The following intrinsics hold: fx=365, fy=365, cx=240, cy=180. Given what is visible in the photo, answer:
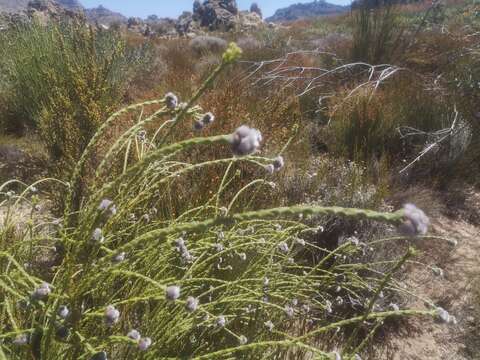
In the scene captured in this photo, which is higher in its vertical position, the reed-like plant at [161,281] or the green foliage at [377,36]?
the green foliage at [377,36]

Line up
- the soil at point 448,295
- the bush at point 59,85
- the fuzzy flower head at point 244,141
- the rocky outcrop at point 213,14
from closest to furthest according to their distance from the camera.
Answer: the fuzzy flower head at point 244,141 → the soil at point 448,295 → the bush at point 59,85 → the rocky outcrop at point 213,14

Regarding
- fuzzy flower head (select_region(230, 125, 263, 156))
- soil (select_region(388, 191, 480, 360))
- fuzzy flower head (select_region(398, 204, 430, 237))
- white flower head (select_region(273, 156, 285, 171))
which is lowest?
soil (select_region(388, 191, 480, 360))

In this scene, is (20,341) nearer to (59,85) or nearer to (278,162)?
(278,162)

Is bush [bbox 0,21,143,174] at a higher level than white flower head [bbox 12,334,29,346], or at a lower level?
higher

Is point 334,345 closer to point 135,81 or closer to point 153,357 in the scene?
point 153,357

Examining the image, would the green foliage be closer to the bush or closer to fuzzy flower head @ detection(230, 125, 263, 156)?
the bush

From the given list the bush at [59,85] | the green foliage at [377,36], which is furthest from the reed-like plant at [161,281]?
the green foliage at [377,36]

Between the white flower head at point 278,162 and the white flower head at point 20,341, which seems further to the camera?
the white flower head at point 278,162

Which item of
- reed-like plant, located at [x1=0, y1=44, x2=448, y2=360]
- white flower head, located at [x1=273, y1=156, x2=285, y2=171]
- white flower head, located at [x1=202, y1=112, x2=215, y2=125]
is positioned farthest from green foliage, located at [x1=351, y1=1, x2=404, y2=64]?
white flower head, located at [x1=202, y1=112, x2=215, y2=125]

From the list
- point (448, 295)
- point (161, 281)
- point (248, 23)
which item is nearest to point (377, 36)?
point (448, 295)

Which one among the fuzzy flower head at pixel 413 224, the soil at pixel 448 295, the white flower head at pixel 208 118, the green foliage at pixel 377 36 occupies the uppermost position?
the green foliage at pixel 377 36

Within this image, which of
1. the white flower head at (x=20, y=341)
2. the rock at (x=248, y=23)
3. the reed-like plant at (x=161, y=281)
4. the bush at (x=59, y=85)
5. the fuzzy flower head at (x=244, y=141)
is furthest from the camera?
the rock at (x=248, y=23)

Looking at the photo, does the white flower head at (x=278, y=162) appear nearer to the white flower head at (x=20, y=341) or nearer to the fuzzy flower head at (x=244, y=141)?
the fuzzy flower head at (x=244, y=141)

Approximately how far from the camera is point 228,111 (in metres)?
3.75
